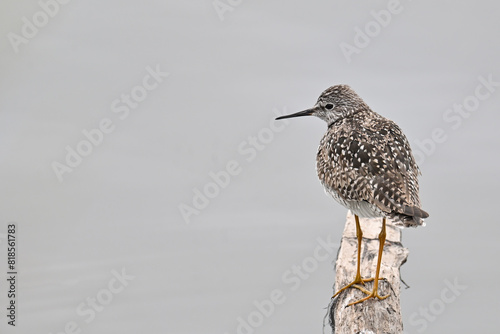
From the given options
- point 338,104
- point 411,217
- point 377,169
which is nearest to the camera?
point 411,217

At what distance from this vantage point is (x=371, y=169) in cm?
716

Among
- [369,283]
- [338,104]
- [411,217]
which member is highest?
[338,104]

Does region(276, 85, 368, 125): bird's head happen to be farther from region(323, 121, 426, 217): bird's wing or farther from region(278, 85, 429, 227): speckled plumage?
region(323, 121, 426, 217): bird's wing

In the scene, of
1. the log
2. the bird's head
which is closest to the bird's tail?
the log

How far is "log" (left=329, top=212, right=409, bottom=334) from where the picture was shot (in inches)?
258

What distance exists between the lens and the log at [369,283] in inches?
258

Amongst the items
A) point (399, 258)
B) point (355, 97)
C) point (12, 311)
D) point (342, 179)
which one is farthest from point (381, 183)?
point (12, 311)

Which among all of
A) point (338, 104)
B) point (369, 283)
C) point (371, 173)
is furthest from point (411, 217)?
point (338, 104)

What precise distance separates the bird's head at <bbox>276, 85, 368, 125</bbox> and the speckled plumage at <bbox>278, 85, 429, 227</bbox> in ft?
0.63

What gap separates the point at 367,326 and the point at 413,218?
1092 millimetres

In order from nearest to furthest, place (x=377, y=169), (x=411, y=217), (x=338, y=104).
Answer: (x=411, y=217)
(x=377, y=169)
(x=338, y=104)

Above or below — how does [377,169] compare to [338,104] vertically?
below

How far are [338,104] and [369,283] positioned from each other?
2.38 meters

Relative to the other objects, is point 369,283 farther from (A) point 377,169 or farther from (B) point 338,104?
(B) point 338,104
